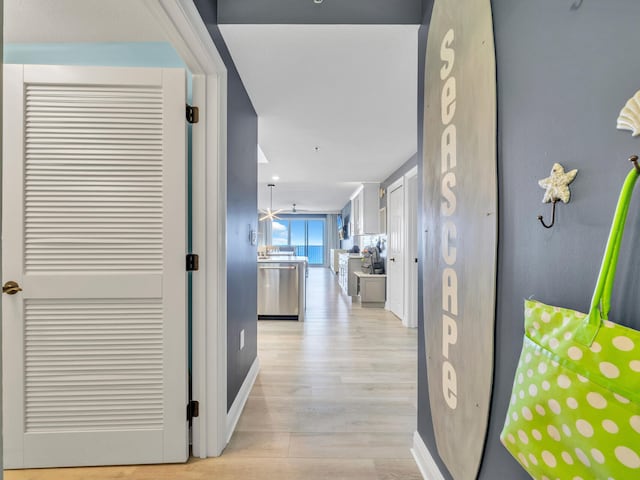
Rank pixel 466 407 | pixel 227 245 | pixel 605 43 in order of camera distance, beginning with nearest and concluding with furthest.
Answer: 1. pixel 605 43
2. pixel 466 407
3. pixel 227 245

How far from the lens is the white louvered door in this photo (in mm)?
1458

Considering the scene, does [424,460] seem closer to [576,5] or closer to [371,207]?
[576,5]

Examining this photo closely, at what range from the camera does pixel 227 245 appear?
1714mm

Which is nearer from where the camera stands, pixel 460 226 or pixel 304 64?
pixel 460 226

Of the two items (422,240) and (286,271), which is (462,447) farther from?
(286,271)

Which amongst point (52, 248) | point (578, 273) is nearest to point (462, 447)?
point (578, 273)

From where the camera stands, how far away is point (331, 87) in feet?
7.01

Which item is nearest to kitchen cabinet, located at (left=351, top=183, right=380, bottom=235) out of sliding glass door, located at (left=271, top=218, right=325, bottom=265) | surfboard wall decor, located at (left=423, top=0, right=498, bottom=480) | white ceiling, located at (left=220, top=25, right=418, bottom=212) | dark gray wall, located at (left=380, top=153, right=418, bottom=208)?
dark gray wall, located at (left=380, top=153, right=418, bottom=208)

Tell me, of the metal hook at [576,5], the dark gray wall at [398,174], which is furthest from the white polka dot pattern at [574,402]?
the dark gray wall at [398,174]

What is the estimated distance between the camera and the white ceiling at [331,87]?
1633 millimetres

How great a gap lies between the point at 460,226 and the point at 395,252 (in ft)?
12.0

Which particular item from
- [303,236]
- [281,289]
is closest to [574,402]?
[281,289]

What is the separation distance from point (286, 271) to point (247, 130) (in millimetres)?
2318

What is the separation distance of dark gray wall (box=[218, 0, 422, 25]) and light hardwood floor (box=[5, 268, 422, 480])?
229cm
